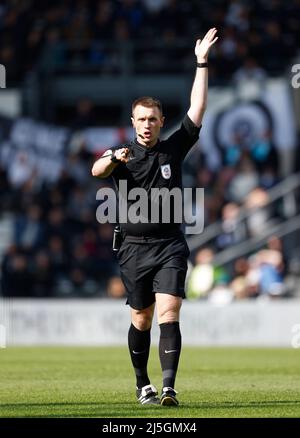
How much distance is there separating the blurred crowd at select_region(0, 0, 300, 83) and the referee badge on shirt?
16686mm

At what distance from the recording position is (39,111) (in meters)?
26.5

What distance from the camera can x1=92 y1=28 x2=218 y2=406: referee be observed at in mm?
9047

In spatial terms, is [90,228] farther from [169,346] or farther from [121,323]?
[169,346]

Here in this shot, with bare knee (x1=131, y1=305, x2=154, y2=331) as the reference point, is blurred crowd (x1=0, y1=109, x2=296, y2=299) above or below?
above

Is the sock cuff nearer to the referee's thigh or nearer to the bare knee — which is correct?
the referee's thigh

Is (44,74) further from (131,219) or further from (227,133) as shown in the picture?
(131,219)

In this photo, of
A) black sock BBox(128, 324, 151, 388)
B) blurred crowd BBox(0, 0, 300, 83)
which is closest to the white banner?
blurred crowd BBox(0, 0, 300, 83)

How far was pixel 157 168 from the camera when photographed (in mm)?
9180

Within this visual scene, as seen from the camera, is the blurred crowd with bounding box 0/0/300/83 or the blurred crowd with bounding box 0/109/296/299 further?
the blurred crowd with bounding box 0/0/300/83

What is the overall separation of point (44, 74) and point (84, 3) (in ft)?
8.04

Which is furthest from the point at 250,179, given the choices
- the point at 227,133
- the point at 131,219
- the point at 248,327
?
the point at 131,219

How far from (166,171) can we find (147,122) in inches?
15.6

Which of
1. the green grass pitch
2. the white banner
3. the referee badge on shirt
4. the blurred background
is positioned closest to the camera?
the green grass pitch
